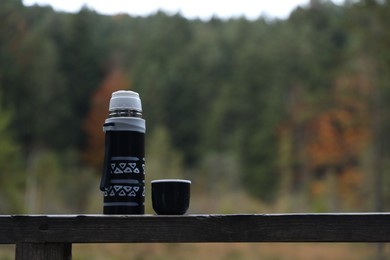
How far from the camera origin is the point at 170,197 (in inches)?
71.6

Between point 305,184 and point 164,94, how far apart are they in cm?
1257

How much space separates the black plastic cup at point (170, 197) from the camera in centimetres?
181

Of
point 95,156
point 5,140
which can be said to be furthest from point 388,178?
point 95,156

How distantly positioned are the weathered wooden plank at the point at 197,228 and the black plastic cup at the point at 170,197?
80mm

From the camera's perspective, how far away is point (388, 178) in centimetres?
2755

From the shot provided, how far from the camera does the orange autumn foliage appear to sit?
4991 cm

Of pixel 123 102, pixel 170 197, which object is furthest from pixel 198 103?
pixel 170 197

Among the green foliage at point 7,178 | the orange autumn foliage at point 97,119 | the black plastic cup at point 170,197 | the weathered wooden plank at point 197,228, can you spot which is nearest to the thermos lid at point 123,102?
the black plastic cup at point 170,197

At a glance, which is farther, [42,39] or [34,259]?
[42,39]

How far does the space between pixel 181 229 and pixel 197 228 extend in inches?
1.4

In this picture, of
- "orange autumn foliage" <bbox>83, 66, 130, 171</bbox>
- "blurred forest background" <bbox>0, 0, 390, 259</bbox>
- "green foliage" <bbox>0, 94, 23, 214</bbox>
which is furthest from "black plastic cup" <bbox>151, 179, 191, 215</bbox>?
"orange autumn foliage" <bbox>83, 66, 130, 171</bbox>

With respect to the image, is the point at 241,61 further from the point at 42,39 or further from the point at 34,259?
the point at 34,259

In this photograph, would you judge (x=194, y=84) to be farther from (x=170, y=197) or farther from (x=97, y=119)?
(x=170, y=197)

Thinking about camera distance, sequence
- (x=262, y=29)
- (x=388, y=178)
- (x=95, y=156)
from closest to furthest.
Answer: (x=388, y=178) → (x=95, y=156) → (x=262, y=29)
